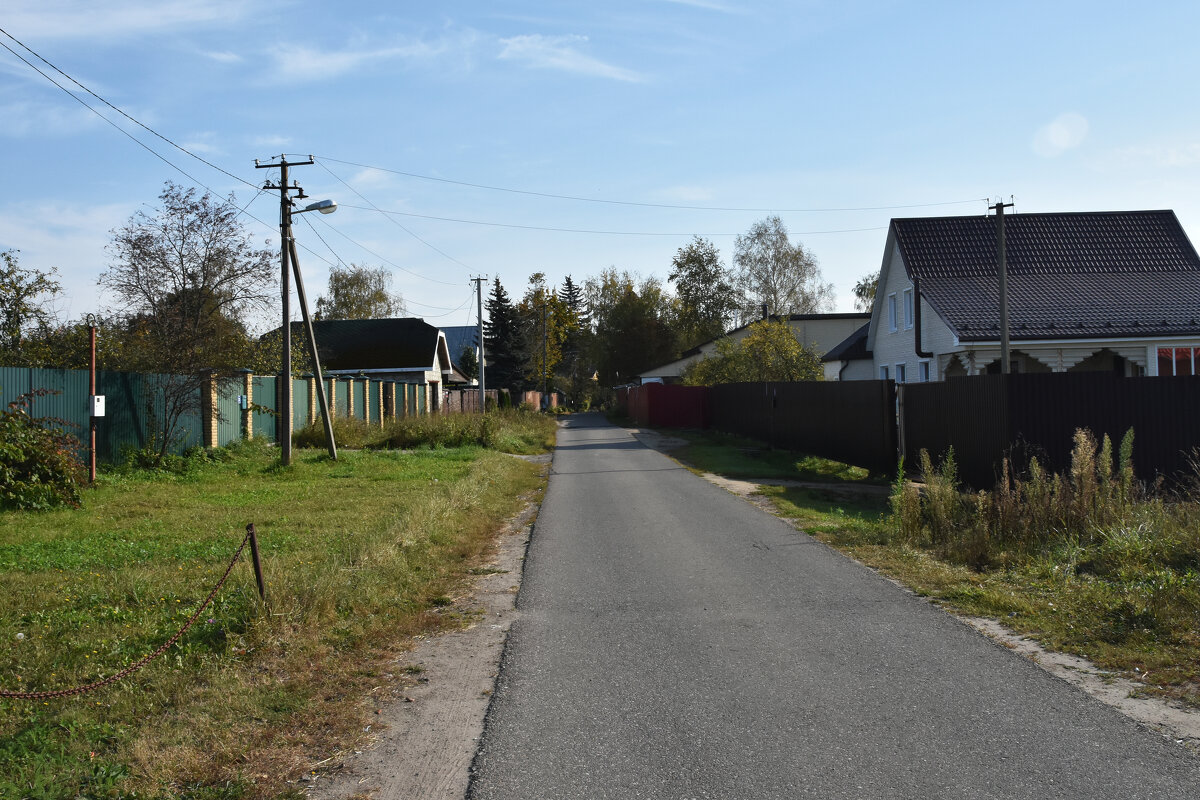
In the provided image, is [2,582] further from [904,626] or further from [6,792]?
[904,626]

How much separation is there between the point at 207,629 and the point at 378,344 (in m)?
44.1

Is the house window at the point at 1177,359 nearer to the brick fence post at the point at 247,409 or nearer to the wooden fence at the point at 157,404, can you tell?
the wooden fence at the point at 157,404

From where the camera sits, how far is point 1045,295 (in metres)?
26.5

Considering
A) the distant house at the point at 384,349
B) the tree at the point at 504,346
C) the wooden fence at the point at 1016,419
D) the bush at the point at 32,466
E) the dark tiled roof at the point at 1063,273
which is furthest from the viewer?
the tree at the point at 504,346

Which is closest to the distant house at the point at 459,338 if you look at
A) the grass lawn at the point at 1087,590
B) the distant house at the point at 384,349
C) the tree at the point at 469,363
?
the tree at the point at 469,363

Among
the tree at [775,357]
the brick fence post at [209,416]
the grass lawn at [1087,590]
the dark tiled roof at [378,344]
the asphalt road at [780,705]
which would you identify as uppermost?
the dark tiled roof at [378,344]

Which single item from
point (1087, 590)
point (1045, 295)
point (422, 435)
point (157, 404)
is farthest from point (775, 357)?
point (1087, 590)

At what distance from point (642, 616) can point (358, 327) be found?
45944mm

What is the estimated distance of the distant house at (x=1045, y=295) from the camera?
2450cm

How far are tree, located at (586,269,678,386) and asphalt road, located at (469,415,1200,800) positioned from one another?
73938 millimetres

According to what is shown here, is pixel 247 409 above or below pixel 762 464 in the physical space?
above

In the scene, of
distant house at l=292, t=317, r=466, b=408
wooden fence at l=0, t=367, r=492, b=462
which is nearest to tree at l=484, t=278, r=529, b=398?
distant house at l=292, t=317, r=466, b=408

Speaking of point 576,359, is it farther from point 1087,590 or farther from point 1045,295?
point 1087,590

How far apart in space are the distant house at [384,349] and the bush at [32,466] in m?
33.6
